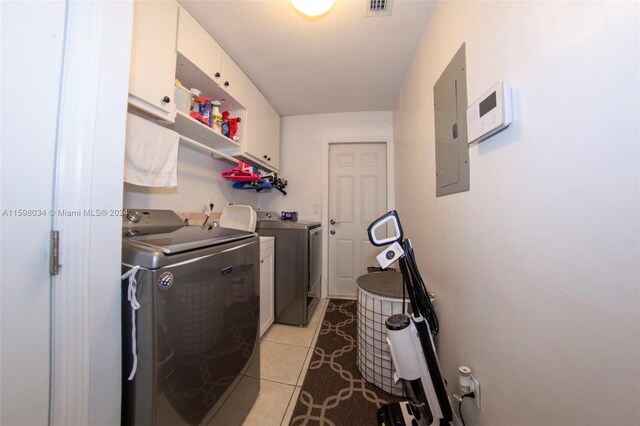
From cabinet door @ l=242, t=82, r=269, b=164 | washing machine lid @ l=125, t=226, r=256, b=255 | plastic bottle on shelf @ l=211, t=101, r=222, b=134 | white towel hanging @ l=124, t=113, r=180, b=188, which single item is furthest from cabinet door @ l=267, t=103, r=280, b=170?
washing machine lid @ l=125, t=226, r=256, b=255

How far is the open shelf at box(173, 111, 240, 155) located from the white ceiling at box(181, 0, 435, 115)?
70 cm

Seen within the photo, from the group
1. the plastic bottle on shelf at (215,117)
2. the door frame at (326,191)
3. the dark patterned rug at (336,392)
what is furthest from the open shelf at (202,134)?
the dark patterned rug at (336,392)

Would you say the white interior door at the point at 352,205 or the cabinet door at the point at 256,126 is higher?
the cabinet door at the point at 256,126

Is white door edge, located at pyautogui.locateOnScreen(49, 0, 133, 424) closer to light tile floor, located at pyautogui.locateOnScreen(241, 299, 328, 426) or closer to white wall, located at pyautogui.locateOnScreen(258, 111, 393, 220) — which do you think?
light tile floor, located at pyautogui.locateOnScreen(241, 299, 328, 426)

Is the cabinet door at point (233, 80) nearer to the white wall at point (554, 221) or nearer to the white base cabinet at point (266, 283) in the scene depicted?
the white base cabinet at point (266, 283)

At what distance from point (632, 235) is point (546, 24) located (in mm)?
598

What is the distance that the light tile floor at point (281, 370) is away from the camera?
1183 mm

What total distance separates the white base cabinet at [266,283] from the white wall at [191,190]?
62 centimetres

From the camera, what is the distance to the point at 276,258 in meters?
2.10

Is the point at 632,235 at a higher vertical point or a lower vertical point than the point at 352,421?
higher

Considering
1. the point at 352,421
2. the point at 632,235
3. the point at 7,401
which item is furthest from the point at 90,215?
the point at 352,421

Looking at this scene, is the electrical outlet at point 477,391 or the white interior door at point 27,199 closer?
the white interior door at point 27,199

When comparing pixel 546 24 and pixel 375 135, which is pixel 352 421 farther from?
pixel 375 135

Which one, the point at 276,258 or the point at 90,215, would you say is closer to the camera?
the point at 90,215
